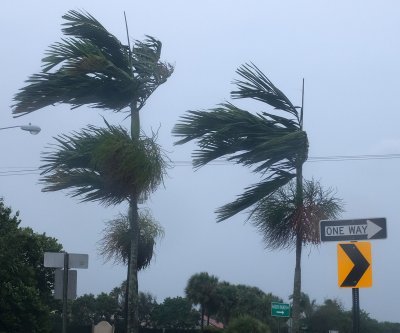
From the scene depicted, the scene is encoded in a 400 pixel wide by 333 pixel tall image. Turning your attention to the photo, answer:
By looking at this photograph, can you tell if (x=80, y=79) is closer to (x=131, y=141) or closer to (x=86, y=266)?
(x=131, y=141)

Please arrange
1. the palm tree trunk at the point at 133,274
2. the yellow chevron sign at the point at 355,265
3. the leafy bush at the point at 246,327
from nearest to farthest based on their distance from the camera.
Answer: the yellow chevron sign at the point at 355,265
the palm tree trunk at the point at 133,274
the leafy bush at the point at 246,327

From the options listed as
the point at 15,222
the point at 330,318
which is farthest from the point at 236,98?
the point at 330,318

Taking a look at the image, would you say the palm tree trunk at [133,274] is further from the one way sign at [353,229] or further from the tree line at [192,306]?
the tree line at [192,306]

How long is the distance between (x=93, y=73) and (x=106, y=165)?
152cm

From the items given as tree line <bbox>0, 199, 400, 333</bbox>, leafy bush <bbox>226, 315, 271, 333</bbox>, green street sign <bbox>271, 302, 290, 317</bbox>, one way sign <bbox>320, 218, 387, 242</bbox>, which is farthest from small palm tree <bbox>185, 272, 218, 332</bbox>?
one way sign <bbox>320, 218, 387, 242</bbox>

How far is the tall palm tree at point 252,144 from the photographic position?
38.1ft

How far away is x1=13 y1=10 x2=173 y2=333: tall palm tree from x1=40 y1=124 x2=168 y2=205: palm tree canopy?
0.49 feet

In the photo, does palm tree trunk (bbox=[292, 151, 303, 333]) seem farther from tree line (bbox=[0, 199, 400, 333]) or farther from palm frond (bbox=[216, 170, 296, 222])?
tree line (bbox=[0, 199, 400, 333])

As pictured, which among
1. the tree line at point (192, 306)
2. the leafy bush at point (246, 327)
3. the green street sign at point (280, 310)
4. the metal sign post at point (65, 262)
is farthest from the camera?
the tree line at point (192, 306)

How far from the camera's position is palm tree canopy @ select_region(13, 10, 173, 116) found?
12.6m

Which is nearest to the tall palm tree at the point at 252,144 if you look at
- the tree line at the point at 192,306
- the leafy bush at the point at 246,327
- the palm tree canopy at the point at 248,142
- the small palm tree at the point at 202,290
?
the palm tree canopy at the point at 248,142

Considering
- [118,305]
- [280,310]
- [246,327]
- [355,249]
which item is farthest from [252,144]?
[118,305]

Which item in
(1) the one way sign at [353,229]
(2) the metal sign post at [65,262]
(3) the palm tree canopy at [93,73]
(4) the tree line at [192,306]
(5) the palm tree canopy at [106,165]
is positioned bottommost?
(4) the tree line at [192,306]

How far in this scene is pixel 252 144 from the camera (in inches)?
464
